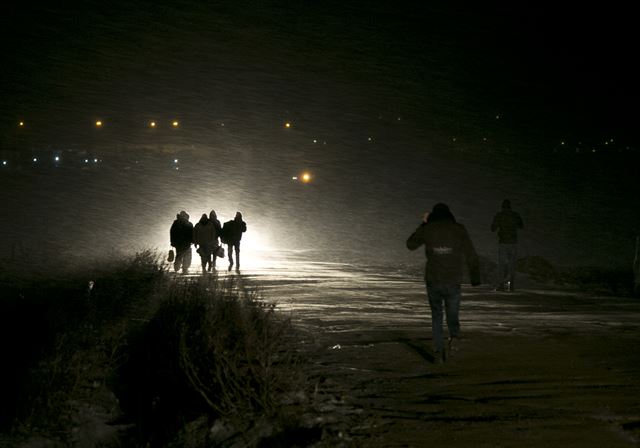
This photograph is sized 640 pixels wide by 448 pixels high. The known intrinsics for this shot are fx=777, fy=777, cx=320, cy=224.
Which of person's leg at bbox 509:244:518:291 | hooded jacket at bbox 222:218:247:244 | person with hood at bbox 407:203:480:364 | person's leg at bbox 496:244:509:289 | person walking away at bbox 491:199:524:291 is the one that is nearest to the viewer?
person with hood at bbox 407:203:480:364

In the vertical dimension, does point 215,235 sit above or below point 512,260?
above

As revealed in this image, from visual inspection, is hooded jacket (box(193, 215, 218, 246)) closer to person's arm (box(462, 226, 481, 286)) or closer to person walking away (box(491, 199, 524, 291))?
person walking away (box(491, 199, 524, 291))

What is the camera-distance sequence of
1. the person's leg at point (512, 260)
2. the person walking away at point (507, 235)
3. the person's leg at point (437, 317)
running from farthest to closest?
the person's leg at point (512, 260) → the person walking away at point (507, 235) → the person's leg at point (437, 317)

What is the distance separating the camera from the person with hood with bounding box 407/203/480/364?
30.2 ft

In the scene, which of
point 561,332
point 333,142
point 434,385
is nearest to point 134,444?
point 434,385

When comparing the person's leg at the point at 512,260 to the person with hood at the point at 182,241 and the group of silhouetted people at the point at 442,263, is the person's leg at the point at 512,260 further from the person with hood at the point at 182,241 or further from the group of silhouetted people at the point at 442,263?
the person with hood at the point at 182,241

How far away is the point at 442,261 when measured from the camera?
9.20 m

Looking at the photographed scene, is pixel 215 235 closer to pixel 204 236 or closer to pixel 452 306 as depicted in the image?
pixel 204 236

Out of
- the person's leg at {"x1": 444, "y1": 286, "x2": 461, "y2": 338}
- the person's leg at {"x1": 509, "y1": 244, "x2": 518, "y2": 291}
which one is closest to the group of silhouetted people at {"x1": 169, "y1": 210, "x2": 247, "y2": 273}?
the person's leg at {"x1": 509, "y1": 244, "x2": 518, "y2": 291}

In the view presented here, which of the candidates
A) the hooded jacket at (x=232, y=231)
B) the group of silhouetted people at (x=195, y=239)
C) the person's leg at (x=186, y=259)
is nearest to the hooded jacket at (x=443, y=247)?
the group of silhouetted people at (x=195, y=239)

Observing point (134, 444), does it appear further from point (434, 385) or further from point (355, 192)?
point (355, 192)

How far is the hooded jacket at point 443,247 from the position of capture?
9.21 m

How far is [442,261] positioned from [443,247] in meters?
0.17

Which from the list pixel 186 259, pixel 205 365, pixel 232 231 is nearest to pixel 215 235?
pixel 186 259
